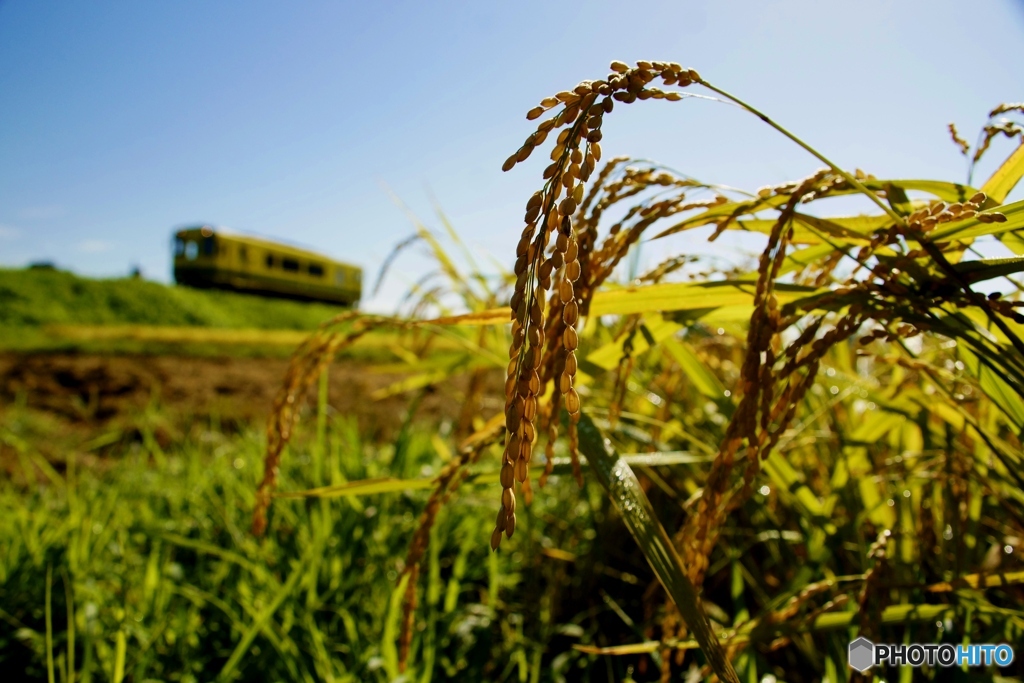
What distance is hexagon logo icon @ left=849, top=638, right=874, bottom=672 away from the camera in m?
0.95

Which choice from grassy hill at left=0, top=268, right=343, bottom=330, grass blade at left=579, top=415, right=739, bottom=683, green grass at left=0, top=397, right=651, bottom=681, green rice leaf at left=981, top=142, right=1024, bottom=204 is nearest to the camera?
grass blade at left=579, top=415, right=739, bottom=683

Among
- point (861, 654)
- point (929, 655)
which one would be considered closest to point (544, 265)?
point (861, 654)

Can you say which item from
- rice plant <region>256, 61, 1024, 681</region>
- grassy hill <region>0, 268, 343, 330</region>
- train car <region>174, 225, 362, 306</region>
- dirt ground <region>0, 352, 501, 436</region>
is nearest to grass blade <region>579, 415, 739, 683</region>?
rice plant <region>256, 61, 1024, 681</region>

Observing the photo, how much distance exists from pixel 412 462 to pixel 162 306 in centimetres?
1638

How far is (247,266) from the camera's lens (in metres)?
25.7

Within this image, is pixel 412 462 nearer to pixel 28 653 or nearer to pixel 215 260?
pixel 28 653

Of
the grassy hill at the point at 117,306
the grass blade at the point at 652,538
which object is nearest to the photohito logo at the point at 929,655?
the grass blade at the point at 652,538

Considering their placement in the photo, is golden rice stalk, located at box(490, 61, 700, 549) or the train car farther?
the train car

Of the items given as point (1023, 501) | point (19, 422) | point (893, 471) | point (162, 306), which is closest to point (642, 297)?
point (1023, 501)

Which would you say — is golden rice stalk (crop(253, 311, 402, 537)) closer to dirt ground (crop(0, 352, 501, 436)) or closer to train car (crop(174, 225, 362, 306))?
dirt ground (crop(0, 352, 501, 436))

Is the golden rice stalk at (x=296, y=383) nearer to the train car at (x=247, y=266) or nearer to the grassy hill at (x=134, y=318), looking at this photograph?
the grassy hill at (x=134, y=318)

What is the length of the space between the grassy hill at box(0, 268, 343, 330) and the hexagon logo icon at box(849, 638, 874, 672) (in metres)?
14.9

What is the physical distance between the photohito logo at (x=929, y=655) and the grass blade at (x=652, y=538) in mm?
382

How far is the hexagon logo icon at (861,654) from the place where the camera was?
0.95m
